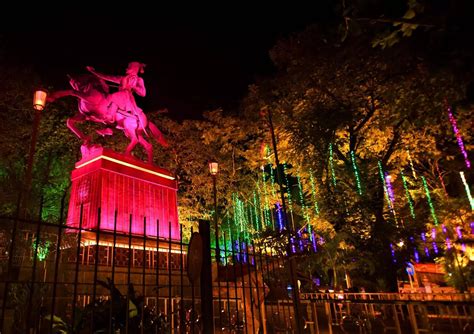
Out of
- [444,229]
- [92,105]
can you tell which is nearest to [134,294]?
[92,105]

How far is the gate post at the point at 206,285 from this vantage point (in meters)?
Answer: 4.60

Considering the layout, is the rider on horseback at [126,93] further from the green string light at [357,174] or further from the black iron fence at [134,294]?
the green string light at [357,174]

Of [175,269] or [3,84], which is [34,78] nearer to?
[3,84]

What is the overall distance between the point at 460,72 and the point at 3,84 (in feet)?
57.4

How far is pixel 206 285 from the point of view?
15.8 ft

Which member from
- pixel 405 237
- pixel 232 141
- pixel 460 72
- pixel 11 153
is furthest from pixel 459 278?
pixel 11 153

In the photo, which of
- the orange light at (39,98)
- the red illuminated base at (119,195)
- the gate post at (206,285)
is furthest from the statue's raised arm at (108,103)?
the gate post at (206,285)

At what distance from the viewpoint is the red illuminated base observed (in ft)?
32.3

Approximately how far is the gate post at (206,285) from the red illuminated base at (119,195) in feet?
15.7

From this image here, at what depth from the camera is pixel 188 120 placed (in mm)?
19953

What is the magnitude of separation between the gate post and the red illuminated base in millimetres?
4778

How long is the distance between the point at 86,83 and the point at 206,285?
8.32 metres

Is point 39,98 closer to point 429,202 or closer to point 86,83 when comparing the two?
point 86,83

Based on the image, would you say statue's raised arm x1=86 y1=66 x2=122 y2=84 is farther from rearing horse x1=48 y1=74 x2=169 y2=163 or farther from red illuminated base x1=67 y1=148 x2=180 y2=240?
red illuminated base x1=67 y1=148 x2=180 y2=240
